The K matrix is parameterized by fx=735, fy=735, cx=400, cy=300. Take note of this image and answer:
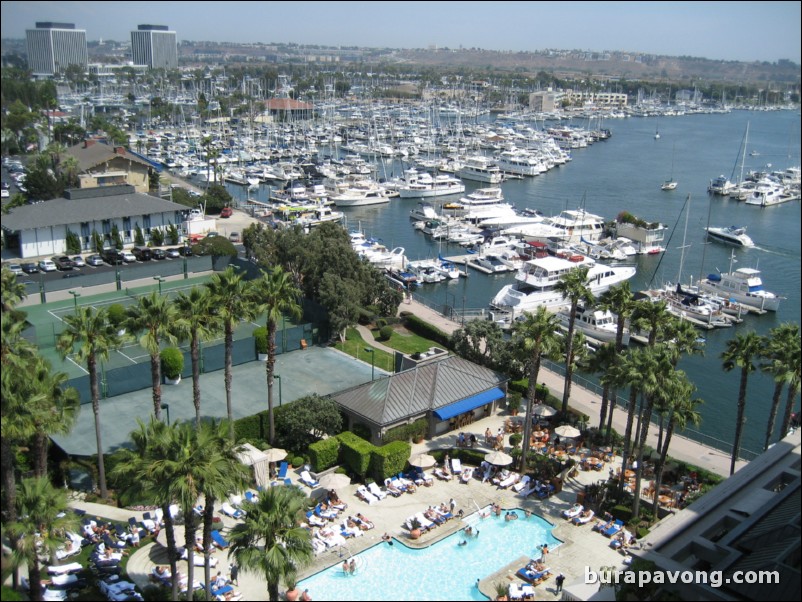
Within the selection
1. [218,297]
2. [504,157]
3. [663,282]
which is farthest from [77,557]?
[504,157]

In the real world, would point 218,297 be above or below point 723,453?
above

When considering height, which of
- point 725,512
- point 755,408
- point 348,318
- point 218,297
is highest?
point 218,297

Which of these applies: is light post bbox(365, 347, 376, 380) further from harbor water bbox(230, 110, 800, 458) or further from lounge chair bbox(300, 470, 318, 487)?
harbor water bbox(230, 110, 800, 458)

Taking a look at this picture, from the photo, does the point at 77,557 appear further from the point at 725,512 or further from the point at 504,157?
the point at 504,157

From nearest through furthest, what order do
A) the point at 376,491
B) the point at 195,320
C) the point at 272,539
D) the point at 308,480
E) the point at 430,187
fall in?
the point at 272,539 < the point at 195,320 < the point at 376,491 < the point at 308,480 < the point at 430,187

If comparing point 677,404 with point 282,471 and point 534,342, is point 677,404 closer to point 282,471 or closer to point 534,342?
point 534,342

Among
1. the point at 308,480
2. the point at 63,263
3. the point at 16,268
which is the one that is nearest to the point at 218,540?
the point at 308,480
